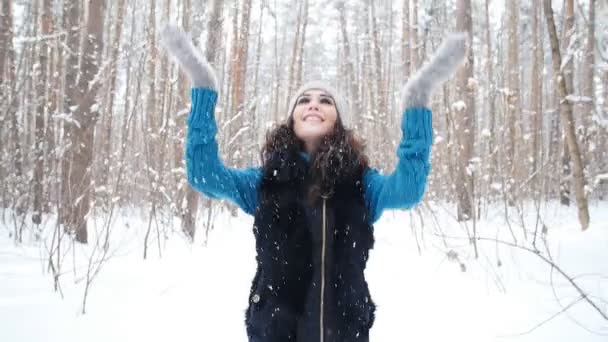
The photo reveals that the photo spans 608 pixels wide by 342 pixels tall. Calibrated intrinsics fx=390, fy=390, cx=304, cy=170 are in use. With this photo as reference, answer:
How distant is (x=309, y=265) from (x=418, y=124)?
70cm

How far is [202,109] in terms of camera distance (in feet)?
5.25

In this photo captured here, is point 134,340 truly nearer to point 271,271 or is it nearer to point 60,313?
point 60,313

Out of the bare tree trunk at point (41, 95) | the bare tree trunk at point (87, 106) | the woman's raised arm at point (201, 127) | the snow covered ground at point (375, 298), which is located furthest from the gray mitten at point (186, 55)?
the bare tree trunk at point (41, 95)

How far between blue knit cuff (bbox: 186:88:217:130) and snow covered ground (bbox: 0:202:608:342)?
1.61m

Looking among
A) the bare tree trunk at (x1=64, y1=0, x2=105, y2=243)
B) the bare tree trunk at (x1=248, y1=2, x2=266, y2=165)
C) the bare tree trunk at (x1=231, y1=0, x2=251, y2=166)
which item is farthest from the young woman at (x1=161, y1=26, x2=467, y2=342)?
the bare tree trunk at (x1=231, y1=0, x2=251, y2=166)

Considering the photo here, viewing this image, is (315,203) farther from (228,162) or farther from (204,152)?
(228,162)

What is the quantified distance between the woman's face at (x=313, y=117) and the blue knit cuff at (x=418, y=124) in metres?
0.38

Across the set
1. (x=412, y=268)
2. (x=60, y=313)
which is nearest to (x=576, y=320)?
(x=412, y=268)

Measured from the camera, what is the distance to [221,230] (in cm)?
1042

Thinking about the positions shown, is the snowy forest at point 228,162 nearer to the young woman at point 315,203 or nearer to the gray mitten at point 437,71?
the young woman at point 315,203

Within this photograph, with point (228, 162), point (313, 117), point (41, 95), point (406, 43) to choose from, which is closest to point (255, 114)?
point (228, 162)

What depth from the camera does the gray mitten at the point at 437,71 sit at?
1.52m

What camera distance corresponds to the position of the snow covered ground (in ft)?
10.2

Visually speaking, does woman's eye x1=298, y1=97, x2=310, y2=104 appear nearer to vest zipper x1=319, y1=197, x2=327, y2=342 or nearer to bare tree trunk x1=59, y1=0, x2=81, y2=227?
vest zipper x1=319, y1=197, x2=327, y2=342
